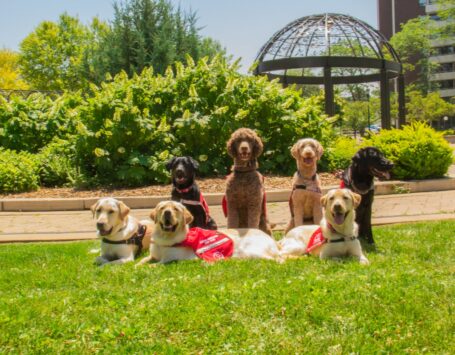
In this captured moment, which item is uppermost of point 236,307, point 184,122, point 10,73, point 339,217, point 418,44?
point 418,44

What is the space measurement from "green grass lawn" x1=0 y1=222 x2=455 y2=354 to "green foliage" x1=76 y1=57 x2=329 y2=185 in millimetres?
5610

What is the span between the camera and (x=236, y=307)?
3934mm

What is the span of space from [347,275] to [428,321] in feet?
3.60

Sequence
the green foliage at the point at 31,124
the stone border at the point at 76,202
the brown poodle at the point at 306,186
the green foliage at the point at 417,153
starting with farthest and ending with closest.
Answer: the green foliage at the point at 31,124 < the green foliage at the point at 417,153 < the stone border at the point at 76,202 < the brown poodle at the point at 306,186

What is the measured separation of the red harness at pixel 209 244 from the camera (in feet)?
18.5

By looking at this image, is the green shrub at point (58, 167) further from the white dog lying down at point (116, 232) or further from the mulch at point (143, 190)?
the white dog lying down at point (116, 232)

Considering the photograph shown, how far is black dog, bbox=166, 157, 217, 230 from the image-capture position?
6312 millimetres

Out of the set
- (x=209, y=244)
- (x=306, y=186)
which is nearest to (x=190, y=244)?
(x=209, y=244)

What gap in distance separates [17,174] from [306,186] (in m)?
6.95

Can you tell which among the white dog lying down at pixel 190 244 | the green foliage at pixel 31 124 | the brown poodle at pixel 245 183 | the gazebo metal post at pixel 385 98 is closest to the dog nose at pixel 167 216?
the white dog lying down at pixel 190 244

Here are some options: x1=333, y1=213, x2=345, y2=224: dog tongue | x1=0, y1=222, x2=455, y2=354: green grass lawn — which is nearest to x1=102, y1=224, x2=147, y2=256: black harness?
x1=0, y1=222, x2=455, y2=354: green grass lawn

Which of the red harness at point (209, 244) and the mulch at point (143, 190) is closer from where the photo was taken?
the red harness at point (209, 244)

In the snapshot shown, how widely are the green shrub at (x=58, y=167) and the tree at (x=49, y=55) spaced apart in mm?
33069

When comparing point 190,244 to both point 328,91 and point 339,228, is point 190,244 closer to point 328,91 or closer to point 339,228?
point 339,228
